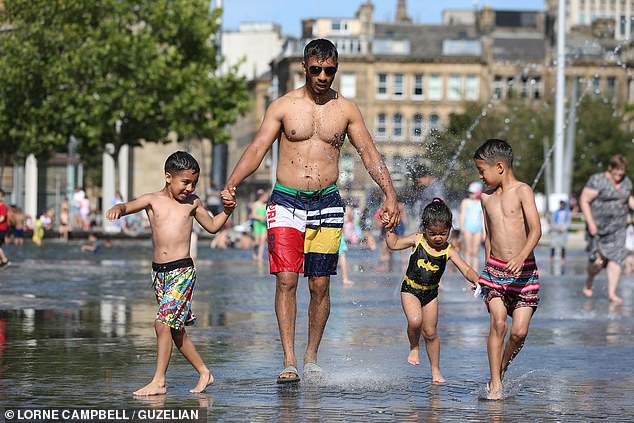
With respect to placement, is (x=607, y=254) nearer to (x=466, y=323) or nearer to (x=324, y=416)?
(x=466, y=323)

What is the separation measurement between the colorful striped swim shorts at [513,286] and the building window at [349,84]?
104 m

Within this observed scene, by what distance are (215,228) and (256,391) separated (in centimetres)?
94

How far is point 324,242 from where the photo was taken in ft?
32.6

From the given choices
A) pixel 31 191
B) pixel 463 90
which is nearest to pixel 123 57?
pixel 31 191

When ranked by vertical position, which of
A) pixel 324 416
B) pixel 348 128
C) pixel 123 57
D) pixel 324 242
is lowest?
pixel 324 416

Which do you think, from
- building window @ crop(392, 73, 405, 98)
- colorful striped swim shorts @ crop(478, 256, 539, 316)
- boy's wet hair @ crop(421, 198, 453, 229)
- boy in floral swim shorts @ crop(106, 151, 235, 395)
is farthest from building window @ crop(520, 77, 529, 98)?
boy in floral swim shorts @ crop(106, 151, 235, 395)

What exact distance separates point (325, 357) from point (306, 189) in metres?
1.74

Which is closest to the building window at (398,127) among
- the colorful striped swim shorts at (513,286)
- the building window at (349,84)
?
the building window at (349,84)

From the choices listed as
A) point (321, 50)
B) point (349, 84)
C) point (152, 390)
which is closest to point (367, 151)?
point (321, 50)

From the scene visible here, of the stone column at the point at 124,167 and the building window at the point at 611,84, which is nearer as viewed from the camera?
the stone column at the point at 124,167

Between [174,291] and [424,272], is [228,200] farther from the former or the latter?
[424,272]

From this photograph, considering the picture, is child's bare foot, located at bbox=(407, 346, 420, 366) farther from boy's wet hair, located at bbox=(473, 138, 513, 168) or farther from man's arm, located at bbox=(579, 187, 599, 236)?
man's arm, located at bbox=(579, 187, 599, 236)

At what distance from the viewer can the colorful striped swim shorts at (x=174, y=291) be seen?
9102 millimetres

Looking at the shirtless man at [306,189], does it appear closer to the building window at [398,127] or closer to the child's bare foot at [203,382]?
the child's bare foot at [203,382]
